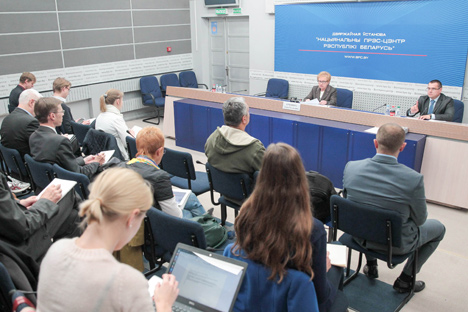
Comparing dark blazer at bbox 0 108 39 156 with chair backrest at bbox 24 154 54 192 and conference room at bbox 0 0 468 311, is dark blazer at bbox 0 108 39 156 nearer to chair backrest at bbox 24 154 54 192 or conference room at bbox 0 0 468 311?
chair backrest at bbox 24 154 54 192

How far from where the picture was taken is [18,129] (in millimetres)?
4422

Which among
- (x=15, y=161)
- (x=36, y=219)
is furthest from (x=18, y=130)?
(x=36, y=219)

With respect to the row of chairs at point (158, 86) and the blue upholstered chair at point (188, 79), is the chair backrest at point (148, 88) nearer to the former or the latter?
the row of chairs at point (158, 86)

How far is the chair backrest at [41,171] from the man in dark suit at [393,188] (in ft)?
8.18

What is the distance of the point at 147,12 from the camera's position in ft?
29.8

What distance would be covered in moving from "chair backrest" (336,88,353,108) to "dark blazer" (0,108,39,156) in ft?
15.3

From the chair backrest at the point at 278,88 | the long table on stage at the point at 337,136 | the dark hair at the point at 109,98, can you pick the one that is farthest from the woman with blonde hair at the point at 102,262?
the chair backrest at the point at 278,88

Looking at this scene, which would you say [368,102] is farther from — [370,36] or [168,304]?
[168,304]

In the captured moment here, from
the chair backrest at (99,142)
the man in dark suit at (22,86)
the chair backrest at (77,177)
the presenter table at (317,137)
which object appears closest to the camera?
the chair backrest at (77,177)

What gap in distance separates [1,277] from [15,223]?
481 millimetres

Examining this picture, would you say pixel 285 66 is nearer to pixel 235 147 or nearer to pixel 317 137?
pixel 317 137

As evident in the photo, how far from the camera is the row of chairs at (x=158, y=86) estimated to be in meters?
9.08

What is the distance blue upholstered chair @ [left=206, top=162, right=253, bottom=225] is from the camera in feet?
12.1

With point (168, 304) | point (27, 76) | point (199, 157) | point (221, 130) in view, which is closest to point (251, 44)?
point (199, 157)
